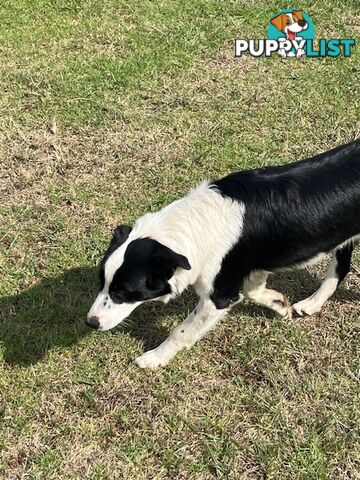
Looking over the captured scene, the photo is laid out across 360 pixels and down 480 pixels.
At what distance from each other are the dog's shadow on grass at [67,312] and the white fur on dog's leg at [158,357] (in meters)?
0.15

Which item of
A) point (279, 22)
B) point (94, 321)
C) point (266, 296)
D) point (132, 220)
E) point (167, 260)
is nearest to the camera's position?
point (167, 260)

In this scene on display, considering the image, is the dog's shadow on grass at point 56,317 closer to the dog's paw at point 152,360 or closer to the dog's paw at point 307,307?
the dog's paw at point 152,360

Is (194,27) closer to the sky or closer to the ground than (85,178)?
closer to the sky

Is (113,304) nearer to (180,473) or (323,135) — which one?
(180,473)

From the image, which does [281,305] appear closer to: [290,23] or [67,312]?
[67,312]

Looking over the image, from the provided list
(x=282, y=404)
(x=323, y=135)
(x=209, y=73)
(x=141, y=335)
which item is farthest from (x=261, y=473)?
(x=209, y=73)

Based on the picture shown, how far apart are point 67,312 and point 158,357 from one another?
2.33 feet

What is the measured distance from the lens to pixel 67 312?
3.78 metres

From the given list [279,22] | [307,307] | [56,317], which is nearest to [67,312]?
[56,317]

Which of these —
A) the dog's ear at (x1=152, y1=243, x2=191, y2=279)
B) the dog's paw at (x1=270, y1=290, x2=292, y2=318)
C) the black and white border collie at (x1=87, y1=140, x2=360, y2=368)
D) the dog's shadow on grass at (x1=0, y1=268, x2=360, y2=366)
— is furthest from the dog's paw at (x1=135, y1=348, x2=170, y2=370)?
the dog's ear at (x1=152, y1=243, x2=191, y2=279)

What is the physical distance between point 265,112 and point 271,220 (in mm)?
2444

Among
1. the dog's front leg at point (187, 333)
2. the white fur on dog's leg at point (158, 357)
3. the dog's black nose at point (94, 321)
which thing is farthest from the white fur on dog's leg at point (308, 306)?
the dog's black nose at point (94, 321)

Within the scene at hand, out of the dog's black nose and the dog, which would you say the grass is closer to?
the dog

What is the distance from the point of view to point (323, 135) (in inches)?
200
